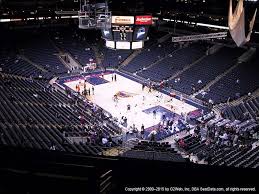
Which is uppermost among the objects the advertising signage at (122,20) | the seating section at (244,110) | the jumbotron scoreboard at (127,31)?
the advertising signage at (122,20)

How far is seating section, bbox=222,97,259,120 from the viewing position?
24.7m

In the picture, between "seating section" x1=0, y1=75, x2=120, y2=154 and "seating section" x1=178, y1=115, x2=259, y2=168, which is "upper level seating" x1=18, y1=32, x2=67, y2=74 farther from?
"seating section" x1=178, y1=115, x2=259, y2=168

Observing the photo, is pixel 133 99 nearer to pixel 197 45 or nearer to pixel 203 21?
pixel 197 45

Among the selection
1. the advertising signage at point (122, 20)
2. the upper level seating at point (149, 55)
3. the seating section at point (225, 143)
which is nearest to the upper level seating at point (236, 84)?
the seating section at point (225, 143)

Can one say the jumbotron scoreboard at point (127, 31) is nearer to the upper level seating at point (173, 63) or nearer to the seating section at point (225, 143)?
the seating section at point (225, 143)

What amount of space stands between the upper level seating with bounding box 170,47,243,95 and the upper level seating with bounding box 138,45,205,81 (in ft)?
4.53

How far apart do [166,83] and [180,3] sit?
1616 cm

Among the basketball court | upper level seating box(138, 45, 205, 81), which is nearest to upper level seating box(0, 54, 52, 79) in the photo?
the basketball court

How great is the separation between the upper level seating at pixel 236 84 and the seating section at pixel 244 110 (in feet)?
5.76

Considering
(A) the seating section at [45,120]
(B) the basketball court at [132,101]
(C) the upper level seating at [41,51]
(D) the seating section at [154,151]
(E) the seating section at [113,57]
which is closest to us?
(D) the seating section at [154,151]

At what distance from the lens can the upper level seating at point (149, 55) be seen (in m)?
39.0

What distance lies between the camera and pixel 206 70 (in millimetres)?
34562

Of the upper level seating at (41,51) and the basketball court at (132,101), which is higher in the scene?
the upper level seating at (41,51)

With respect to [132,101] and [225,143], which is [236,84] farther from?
[225,143]
